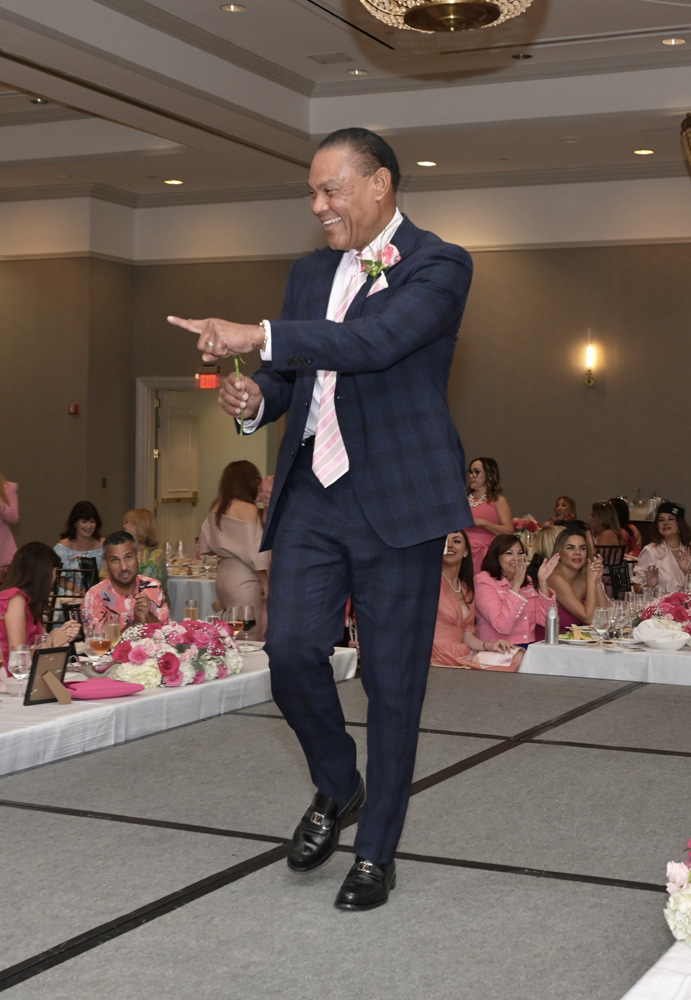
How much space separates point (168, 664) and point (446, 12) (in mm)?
3981

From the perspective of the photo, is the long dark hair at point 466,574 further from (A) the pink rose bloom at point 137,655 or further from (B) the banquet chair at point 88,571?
(A) the pink rose bloom at point 137,655

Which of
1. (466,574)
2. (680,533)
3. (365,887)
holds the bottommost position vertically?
(365,887)

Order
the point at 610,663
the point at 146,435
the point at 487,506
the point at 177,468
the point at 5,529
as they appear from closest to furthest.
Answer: the point at 610,663 → the point at 5,529 → the point at 487,506 → the point at 146,435 → the point at 177,468

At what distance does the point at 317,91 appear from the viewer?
10.2 m

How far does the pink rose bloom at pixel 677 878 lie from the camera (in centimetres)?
218

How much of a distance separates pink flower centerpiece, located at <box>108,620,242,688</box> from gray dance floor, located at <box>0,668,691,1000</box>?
0.76ft

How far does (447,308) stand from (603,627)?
347 centimetres

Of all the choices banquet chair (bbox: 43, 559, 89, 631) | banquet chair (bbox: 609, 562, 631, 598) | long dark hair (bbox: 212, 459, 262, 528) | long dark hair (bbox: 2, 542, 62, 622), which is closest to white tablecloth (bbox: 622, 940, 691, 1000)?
long dark hair (bbox: 2, 542, 62, 622)

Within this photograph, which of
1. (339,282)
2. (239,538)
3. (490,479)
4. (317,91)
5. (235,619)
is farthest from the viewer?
(317,91)

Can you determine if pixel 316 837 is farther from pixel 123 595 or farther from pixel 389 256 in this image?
pixel 123 595

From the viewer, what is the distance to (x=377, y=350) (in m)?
2.28

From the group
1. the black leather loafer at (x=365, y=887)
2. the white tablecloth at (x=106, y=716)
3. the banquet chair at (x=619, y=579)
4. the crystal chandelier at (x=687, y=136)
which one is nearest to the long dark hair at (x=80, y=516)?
the banquet chair at (x=619, y=579)

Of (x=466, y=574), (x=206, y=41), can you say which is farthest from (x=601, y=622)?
(x=206, y=41)

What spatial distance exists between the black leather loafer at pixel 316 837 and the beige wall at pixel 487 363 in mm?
9134
